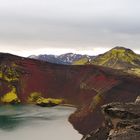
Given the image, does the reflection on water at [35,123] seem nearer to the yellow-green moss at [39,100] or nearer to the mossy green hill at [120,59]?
the yellow-green moss at [39,100]

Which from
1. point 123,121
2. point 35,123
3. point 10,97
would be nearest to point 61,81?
point 10,97

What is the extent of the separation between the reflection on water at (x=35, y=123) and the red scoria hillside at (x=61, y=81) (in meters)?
9.23

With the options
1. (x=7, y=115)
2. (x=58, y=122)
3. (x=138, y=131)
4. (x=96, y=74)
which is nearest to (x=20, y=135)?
(x=58, y=122)

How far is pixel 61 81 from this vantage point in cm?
13588

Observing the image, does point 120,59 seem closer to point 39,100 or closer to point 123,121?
point 39,100

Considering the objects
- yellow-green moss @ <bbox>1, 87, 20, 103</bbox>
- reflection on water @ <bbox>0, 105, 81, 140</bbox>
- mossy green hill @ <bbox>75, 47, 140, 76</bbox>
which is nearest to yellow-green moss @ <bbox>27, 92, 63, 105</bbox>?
yellow-green moss @ <bbox>1, 87, 20, 103</bbox>

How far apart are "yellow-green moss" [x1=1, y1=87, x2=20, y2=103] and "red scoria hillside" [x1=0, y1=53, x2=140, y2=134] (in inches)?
14.6

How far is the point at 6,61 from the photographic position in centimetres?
13700

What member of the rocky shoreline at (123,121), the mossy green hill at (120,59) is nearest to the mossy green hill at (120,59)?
the mossy green hill at (120,59)

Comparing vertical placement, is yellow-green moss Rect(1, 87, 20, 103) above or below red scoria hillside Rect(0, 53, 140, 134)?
below

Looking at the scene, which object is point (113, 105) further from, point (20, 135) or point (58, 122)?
point (58, 122)

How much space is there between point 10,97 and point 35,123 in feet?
119

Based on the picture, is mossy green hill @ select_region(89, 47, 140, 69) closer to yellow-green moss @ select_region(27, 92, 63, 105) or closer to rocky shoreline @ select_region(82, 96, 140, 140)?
yellow-green moss @ select_region(27, 92, 63, 105)

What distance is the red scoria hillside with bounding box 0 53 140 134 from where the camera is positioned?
118m
